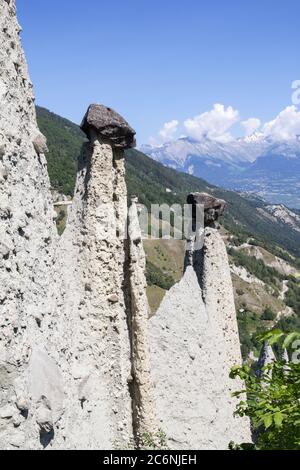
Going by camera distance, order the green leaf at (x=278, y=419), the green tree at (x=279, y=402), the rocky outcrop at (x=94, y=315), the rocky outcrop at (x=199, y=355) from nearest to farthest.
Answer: the green leaf at (x=278, y=419) → the rocky outcrop at (x=94, y=315) → the green tree at (x=279, y=402) → the rocky outcrop at (x=199, y=355)

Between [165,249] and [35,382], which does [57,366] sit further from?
[165,249]

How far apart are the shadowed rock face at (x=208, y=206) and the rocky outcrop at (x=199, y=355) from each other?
0.38 m

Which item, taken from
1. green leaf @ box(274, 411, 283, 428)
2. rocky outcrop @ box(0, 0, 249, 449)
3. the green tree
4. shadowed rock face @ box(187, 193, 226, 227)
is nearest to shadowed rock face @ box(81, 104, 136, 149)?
rocky outcrop @ box(0, 0, 249, 449)

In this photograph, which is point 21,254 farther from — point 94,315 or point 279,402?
point 279,402

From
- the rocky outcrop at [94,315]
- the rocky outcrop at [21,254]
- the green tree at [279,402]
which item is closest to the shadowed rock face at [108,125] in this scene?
the rocky outcrop at [94,315]

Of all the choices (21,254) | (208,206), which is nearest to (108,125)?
(21,254)

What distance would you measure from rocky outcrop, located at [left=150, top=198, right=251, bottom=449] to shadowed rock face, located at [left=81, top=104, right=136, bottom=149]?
446 cm

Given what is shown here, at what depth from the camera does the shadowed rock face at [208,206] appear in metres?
15.5

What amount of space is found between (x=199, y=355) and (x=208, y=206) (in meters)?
4.53

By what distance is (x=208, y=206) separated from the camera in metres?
15.6

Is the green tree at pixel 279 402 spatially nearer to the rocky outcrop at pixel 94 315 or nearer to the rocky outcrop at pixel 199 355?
the rocky outcrop at pixel 94 315

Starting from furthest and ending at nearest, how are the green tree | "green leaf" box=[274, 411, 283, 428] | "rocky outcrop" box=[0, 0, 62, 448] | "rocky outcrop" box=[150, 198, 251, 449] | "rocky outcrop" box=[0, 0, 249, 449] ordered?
1. "rocky outcrop" box=[150, 198, 251, 449]
2. the green tree
3. "rocky outcrop" box=[0, 0, 249, 449]
4. "green leaf" box=[274, 411, 283, 428]
5. "rocky outcrop" box=[0, 0, 62, 448]

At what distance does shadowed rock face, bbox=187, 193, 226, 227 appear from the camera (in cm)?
1550

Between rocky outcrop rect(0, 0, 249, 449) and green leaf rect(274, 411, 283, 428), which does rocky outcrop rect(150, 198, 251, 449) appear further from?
green leaf rect(274, 411, 283, 428)
